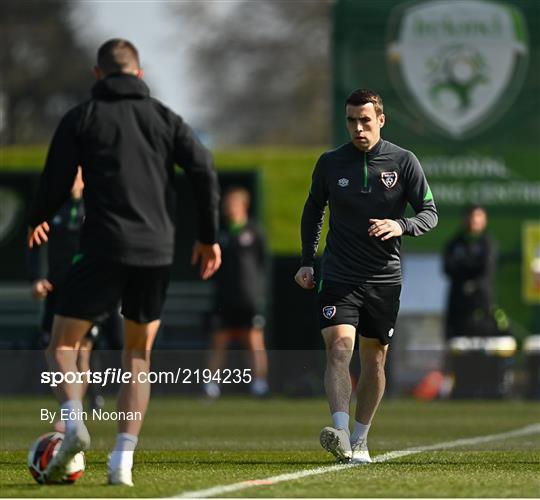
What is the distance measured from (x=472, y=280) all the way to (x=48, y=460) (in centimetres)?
1141

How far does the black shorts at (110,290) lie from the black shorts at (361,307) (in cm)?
180

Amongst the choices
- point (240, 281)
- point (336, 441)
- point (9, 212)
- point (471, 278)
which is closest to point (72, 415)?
point (336, 441)

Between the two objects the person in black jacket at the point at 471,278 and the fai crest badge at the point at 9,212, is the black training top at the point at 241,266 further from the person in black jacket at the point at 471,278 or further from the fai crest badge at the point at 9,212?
the fai crest badge at the point at 9,212

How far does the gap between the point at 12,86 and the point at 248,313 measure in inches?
1172

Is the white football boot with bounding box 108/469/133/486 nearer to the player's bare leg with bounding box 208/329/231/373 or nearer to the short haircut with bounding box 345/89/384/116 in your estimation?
the short haircut with bounding box 345/89/384/116

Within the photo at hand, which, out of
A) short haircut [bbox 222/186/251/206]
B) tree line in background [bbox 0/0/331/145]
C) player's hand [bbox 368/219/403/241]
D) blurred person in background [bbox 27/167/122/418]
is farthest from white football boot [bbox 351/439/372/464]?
tree line in background [bbox 0/0/331/145]

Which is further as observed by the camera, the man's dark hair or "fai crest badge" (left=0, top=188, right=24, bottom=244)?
"fai crest badge" (left=0, top=188, right=24, bottom=244)

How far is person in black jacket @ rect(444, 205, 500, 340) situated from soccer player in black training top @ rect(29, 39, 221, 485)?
35.7ft

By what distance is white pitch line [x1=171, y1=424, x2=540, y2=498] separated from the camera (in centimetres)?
743

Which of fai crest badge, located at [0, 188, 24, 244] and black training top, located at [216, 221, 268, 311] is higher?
fai crest badge, located at [0, 188, 24, 244]

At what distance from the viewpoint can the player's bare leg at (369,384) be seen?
9562 millimetres

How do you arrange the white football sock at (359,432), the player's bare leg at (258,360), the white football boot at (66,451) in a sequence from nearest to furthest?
the white football boot at (66,451), the white football sock at (359,432), the player's bare leg at (258,360)

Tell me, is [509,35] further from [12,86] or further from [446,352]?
[12,86]

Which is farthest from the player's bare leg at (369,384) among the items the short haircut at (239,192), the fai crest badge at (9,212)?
the fai crest badge at (9,212)
